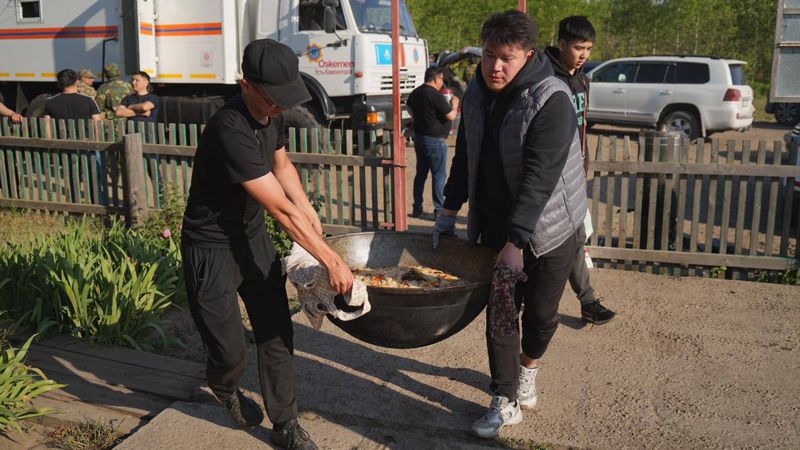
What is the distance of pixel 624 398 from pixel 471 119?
176 cm

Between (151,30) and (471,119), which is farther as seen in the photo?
(151,30)

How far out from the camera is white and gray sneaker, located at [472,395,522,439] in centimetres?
357

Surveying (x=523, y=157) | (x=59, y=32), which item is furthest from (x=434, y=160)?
(x=59, y=32)

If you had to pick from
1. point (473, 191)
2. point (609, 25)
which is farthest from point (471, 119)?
point (609, 25)

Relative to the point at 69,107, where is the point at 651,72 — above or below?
above

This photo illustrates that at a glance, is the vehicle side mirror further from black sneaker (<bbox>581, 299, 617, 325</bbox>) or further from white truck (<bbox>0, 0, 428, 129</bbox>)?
black sneaker (<bbox>581, 299, 617, 325</bbox>)

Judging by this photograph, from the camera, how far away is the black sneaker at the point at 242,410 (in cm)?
356

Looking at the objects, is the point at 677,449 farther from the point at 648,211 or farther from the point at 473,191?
the point at 648,211

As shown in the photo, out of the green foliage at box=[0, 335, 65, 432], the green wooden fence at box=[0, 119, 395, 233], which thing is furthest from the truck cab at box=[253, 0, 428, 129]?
the green foliage at box=[0, 335, 65, 432]

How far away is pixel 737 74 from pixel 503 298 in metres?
13.9

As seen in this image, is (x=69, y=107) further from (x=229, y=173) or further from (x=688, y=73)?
(x=688, y=73)

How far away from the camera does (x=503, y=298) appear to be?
323 centimetres

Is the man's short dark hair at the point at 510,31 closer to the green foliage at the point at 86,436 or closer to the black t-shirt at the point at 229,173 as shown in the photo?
the black t-shirt at the point at 229,173

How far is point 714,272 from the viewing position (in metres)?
6.43
